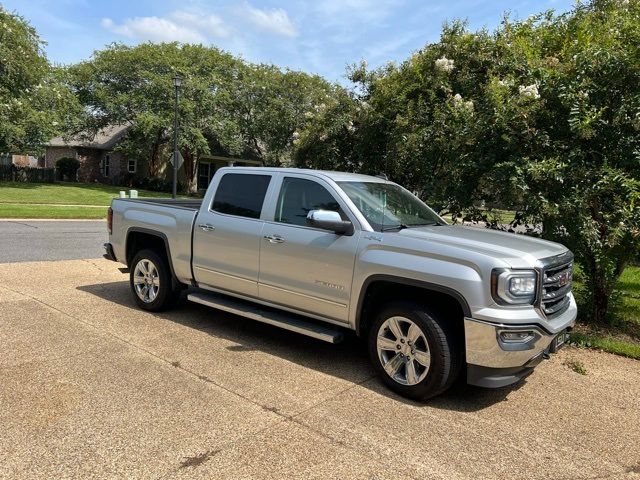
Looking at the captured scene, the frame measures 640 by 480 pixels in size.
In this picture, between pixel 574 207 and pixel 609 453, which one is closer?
pixel 609 453

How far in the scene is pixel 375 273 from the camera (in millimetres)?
4371

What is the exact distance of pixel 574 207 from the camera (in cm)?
563

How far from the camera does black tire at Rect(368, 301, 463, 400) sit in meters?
4.03

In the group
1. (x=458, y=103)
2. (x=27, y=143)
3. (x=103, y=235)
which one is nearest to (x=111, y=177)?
(x=27, y=143)

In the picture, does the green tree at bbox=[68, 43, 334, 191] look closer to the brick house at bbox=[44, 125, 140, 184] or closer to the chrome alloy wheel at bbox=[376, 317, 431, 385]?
the brick house at bbox=[44, 125, 140, 184]

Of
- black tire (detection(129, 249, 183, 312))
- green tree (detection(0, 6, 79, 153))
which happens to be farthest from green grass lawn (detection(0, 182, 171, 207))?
black tire (detection(129, 249, 183, 312))

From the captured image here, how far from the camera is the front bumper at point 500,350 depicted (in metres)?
3.83

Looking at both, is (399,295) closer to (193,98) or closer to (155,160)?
(193,98)

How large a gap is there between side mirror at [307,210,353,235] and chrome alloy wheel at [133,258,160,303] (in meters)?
2.70

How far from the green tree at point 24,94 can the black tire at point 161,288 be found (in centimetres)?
2681

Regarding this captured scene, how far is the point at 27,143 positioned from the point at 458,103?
30083 millimetres

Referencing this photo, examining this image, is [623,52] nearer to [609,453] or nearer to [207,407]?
[609,453]

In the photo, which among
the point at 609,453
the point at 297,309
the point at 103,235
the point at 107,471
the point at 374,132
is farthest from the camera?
the point at 103,235

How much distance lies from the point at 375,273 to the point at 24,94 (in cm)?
3296
